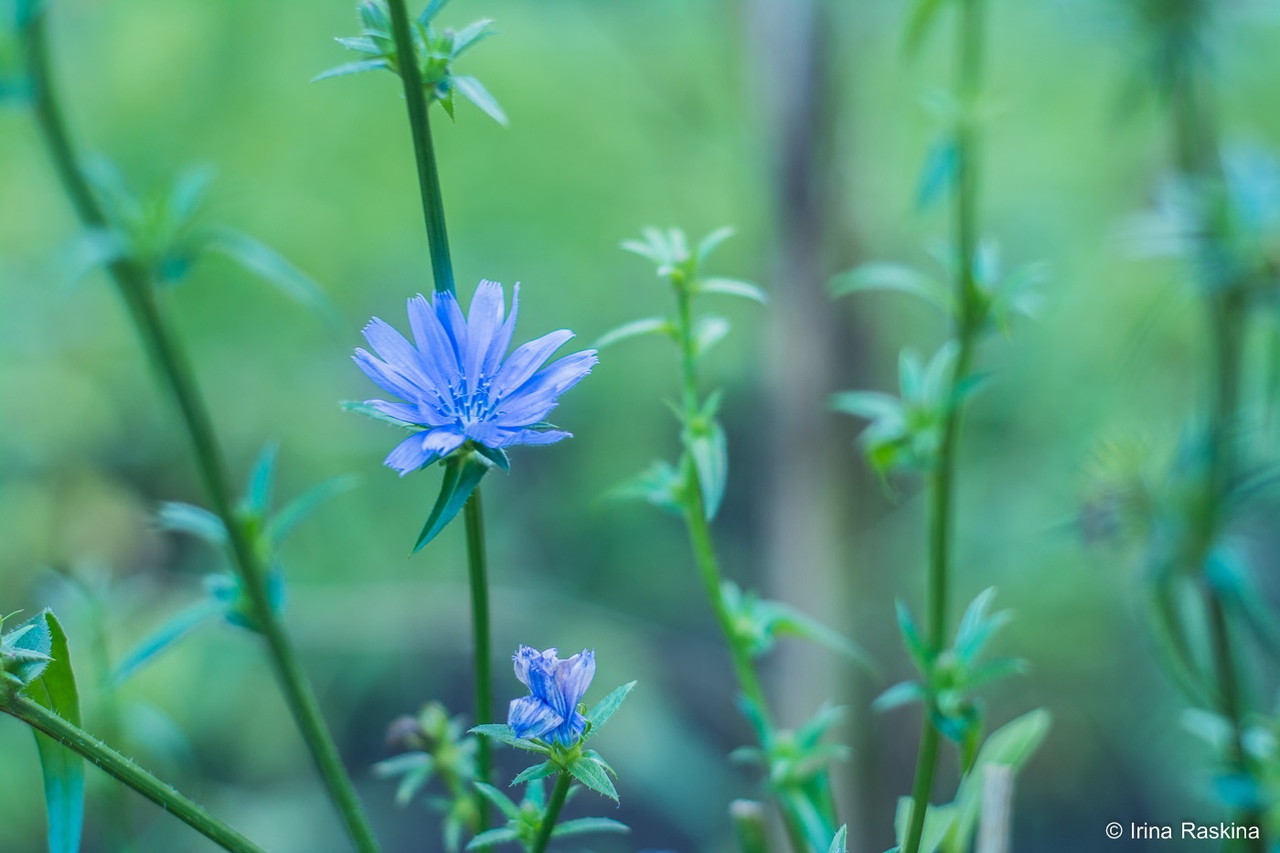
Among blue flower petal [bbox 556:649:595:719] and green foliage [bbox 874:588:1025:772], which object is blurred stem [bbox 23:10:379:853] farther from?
green foliage [bbox 874:588:1025:772]

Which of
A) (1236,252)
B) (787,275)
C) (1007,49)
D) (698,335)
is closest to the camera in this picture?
(698,335)

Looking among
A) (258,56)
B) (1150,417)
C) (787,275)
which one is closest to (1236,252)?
(787,275)

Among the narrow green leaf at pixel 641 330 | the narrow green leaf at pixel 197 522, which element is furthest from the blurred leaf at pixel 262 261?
the narrow green leaf at pixel 641 330

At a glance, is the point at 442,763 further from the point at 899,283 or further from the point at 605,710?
the point at 899,283

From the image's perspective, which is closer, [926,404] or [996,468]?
[926,404]

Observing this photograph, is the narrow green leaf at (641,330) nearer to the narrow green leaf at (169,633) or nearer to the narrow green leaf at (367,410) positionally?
the narrow green leaf at (367,410)

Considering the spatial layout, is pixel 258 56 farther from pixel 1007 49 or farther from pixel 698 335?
pixel 698 335
